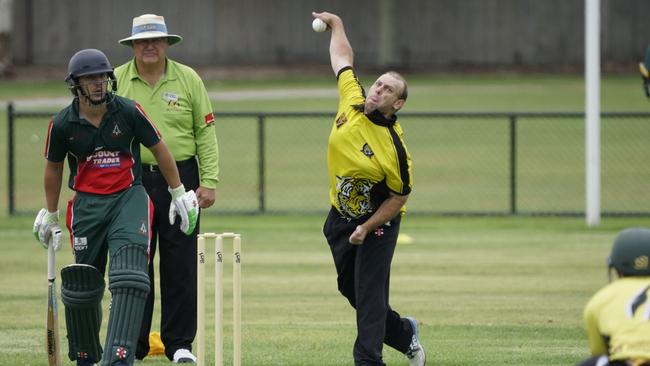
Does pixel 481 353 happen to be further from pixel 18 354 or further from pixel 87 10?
pixel 87 10

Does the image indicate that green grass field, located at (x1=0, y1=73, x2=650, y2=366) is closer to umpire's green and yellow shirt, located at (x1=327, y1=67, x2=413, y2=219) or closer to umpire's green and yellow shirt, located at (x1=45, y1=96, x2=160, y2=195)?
umpire's green and yellow shirt, located at (x1=327, y1=67, x2=413, y2=219)

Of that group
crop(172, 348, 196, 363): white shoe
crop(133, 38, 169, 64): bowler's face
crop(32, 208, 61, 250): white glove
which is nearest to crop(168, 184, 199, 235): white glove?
crop(32, 208, 61, 250): white glove

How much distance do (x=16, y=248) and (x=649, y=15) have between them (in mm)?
31290

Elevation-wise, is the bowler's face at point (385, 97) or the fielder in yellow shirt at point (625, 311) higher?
the bowler's face at point (385, 97)

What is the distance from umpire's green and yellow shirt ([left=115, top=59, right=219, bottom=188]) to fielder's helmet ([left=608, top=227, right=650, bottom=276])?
412 cm

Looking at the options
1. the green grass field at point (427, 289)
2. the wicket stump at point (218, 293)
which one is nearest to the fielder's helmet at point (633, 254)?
the wicket stump at point (218, 293)

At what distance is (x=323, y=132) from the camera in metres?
28.2

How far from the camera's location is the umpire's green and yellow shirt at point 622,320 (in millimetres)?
5770

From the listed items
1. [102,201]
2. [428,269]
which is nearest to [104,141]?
[102,201]

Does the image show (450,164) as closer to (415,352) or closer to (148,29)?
(148,29)

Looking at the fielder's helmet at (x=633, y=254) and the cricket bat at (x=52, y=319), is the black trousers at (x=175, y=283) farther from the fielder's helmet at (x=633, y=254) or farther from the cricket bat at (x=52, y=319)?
the fielder's helmet at (x=633, y=254)

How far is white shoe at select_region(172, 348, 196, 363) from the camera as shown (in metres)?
9.23

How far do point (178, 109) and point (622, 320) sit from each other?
4.36m

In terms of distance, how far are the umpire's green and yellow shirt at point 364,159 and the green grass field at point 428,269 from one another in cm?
146
